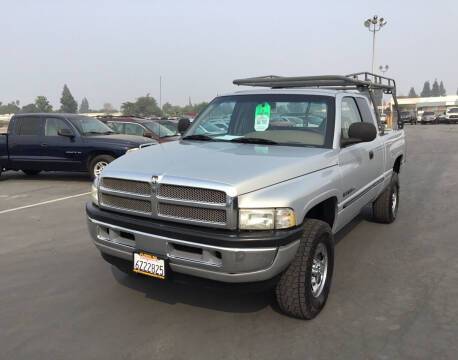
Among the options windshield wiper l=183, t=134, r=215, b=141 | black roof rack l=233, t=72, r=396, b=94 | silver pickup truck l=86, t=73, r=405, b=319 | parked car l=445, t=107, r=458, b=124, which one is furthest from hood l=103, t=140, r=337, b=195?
parked car l=445, t=107, r=458, b=124

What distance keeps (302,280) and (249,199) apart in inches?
31.7

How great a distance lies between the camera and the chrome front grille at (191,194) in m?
2.73

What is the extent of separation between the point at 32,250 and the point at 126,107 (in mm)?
86904

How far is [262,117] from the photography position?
412 cm

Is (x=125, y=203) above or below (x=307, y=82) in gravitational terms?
below

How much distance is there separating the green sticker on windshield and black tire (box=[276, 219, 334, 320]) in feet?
4.07

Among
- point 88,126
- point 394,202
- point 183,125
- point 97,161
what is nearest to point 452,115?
point 88,126

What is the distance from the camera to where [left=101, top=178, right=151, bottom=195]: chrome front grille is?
3010 mm

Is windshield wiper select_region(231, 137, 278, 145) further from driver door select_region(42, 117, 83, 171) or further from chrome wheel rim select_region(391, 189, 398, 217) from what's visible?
driver door select_region(42, 117, 83, 171)

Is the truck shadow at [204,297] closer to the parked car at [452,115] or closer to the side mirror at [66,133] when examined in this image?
the side mirror at [66,133]

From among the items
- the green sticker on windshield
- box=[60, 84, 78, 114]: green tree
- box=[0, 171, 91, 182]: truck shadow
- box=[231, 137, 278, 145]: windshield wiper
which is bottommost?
box=[0, 171, 91, 182]: truck shadow

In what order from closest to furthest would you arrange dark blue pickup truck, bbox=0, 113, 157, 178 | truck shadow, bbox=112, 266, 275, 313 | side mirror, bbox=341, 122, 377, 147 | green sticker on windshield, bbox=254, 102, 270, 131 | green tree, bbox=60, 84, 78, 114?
truck shadow, bbox=112, 266, 275, 313, side mirror, bbox=341, 122, 377, 147, green sticker on windshield, bbox=254, 102, 270, 131, dark blue pickup truck, bbox=0, 113, 157, 178, green tree, bbox=60, 84, 78, 114

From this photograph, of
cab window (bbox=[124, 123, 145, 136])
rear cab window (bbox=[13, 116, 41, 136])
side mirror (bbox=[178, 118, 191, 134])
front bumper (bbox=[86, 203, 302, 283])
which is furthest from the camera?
cab window (bbox=[124, 123, 145, 136])

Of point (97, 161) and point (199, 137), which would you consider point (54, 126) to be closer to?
point (97, 161)
